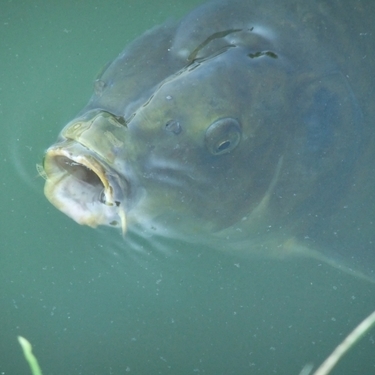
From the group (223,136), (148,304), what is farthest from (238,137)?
(148,304)

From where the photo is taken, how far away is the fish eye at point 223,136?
7.18 feet

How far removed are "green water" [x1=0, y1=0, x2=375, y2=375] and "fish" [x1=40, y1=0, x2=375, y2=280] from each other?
0.48 ft

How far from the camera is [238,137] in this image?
227 cm

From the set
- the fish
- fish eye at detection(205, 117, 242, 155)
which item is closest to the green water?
the fish

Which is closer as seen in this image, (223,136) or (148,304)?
(223,136)

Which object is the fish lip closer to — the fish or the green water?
the fish

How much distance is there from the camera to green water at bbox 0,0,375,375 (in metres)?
2.69

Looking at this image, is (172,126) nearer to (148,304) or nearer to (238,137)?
(238,137)

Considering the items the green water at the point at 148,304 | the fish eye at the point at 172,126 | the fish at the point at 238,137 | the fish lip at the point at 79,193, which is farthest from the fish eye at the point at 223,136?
the green water at the point at 148,304

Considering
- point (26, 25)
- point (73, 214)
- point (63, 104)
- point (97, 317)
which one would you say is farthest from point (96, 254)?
point (26, 25)

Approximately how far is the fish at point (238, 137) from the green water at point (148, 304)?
0.15m

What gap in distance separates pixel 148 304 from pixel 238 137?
970 mm

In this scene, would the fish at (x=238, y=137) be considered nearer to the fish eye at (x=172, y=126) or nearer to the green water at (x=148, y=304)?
the fish eye at (x=172, y=126)

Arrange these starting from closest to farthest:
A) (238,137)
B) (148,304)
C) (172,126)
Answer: (172,126)
(238,137)
(148,304)
